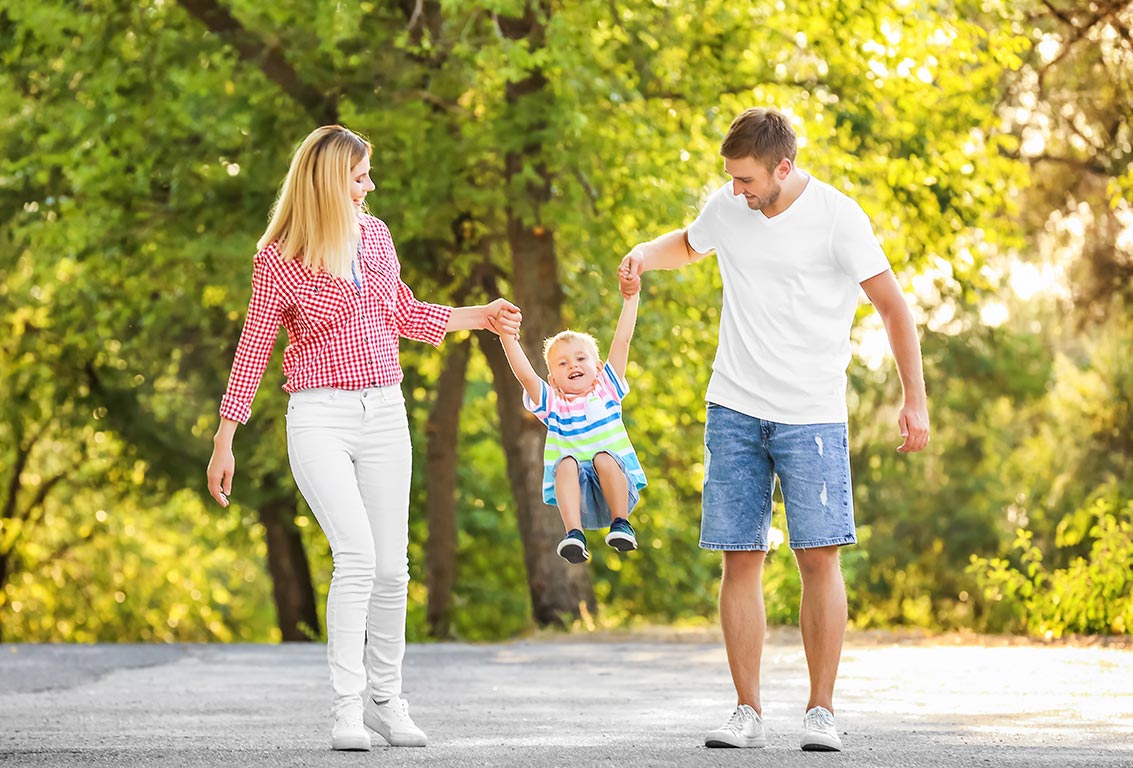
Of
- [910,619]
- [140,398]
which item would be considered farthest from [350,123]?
[910,619]

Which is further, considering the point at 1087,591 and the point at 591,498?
the point at 1087,591

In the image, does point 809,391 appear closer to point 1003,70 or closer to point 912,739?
point 912,739

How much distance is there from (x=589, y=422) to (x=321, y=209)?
148cm

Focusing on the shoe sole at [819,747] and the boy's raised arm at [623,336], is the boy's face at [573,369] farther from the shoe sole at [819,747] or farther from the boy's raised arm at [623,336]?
the shoe sole at [819,747]

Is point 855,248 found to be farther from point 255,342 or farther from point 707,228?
point 255,342

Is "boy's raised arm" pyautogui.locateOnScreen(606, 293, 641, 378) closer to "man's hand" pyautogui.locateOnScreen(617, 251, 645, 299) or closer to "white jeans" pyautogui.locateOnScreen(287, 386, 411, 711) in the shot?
"man's hand" pyautogui.locateOnScreen(617, 251, 645, 299)

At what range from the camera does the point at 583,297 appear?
1786 centimetres

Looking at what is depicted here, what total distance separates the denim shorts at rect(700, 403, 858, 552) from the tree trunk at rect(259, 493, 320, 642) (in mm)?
20013

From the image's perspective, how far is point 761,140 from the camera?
6379 millimetres

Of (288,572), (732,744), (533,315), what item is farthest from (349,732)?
(288,572)

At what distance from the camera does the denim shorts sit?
21.5 ft

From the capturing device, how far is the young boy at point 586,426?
23.7ft

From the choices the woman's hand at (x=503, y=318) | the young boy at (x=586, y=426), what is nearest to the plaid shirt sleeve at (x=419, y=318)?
the woman's hand at (x=503, y=318)

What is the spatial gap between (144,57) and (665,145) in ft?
18.7
